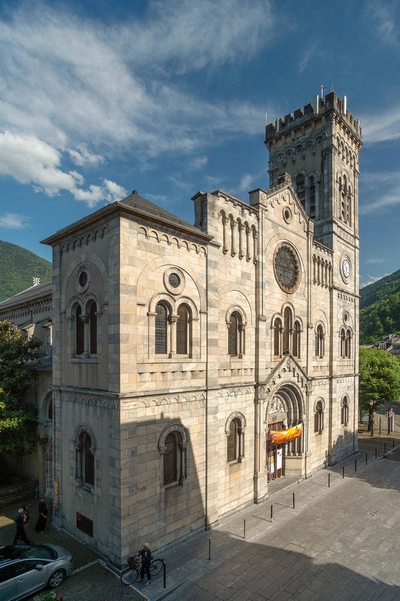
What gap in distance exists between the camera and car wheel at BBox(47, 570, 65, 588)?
13.0 metres

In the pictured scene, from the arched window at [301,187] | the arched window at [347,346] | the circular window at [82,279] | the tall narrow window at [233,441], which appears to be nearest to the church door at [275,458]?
the tall narrow window at [233,441]

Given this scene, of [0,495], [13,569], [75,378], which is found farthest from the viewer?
[0,495]

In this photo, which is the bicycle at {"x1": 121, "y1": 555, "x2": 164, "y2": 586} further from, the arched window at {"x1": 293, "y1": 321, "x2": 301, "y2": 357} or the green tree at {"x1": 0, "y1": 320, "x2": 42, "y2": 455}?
the arched window at {"x1": 293, "y1": 321, "x2": 301, "y2": 357}

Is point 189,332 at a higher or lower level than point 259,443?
higher

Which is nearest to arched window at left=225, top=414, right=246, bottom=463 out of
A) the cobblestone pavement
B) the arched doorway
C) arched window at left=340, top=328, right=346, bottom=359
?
the cobblestone pavement

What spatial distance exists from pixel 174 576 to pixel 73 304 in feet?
39.6

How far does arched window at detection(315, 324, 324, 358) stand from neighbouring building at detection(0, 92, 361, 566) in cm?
145

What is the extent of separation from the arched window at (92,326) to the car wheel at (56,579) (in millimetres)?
8189

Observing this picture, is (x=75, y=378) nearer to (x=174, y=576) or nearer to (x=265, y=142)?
(x=174, y=576)

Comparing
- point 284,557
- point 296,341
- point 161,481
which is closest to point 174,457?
point 161,481

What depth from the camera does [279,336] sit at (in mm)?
23359

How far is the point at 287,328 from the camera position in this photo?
957 inches

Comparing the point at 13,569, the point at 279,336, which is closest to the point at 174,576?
the point at 13,569

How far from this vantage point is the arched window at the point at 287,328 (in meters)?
24.0
